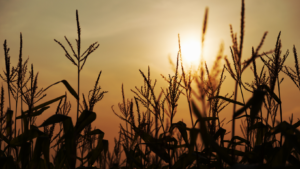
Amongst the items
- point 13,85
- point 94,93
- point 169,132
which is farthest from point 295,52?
point 13,85

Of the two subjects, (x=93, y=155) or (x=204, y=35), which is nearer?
(x=204, y=35)

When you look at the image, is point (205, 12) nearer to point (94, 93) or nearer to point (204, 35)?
point (204, 35)

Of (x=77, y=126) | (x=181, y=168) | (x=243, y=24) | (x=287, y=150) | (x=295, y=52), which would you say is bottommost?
(x=181, y=168)

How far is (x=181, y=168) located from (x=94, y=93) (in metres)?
1.32

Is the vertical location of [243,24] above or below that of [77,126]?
above

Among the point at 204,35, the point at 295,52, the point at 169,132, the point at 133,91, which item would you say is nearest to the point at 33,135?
the point at 133,91

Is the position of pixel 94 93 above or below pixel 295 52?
below

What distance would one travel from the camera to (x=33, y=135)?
2.64m

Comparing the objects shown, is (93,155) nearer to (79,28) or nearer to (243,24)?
(79,28)

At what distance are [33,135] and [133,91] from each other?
4.12ft

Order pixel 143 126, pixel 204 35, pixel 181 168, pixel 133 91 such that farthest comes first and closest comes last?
1. pixel 143 126
2. pixel 133 91
3. pixel 181 168
4. pixel 204 35

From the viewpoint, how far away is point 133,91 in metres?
2.72

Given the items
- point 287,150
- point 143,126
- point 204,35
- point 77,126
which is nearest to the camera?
point 204,35

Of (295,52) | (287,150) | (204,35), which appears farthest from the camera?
(295,52)
